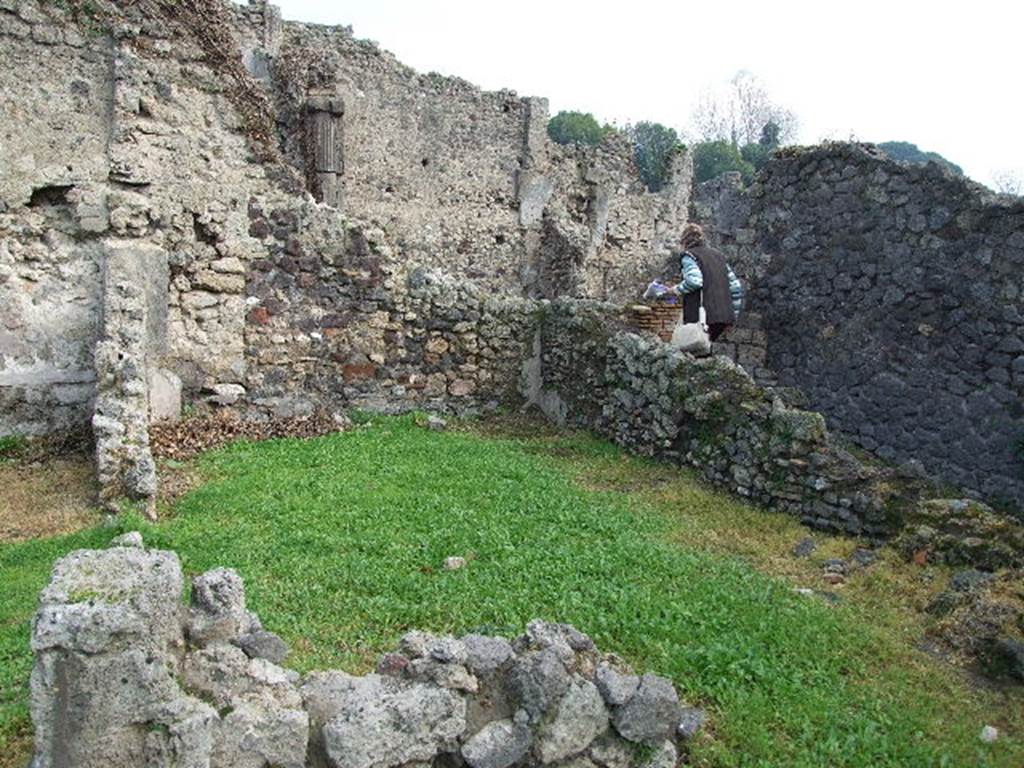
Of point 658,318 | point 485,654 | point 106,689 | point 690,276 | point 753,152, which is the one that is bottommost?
point 485,654

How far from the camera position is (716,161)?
47531 mm

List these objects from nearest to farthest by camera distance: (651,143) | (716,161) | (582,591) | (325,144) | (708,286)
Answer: (582,591)
(708,286)
(325,144)
(716,161)
(651,143)

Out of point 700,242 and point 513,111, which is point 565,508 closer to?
Answer: point 700,242

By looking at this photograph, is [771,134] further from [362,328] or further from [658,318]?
[362,328]

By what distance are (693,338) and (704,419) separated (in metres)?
1.34

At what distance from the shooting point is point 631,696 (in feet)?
12.3

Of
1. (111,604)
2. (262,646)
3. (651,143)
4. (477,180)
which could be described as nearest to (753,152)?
(651,143)

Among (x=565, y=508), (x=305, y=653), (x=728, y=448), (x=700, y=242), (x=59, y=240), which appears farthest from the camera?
(x=700, y=242)

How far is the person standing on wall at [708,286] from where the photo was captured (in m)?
8.87

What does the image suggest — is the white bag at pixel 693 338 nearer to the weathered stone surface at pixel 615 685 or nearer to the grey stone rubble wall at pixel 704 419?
the grey stone rubble wall at pixel 704 419

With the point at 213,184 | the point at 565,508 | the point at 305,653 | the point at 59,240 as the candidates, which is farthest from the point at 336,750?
the point at 213,184

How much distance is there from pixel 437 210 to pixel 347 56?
12.6 feet

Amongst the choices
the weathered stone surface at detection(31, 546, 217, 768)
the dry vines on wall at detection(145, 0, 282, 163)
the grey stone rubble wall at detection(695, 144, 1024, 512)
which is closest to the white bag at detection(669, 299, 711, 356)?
the grey stone rubble wall at detection(695, 144, 1024, 512)

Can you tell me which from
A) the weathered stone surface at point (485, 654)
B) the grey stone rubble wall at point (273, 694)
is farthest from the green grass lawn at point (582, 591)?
the weathered stone surface at point (485, 654)
